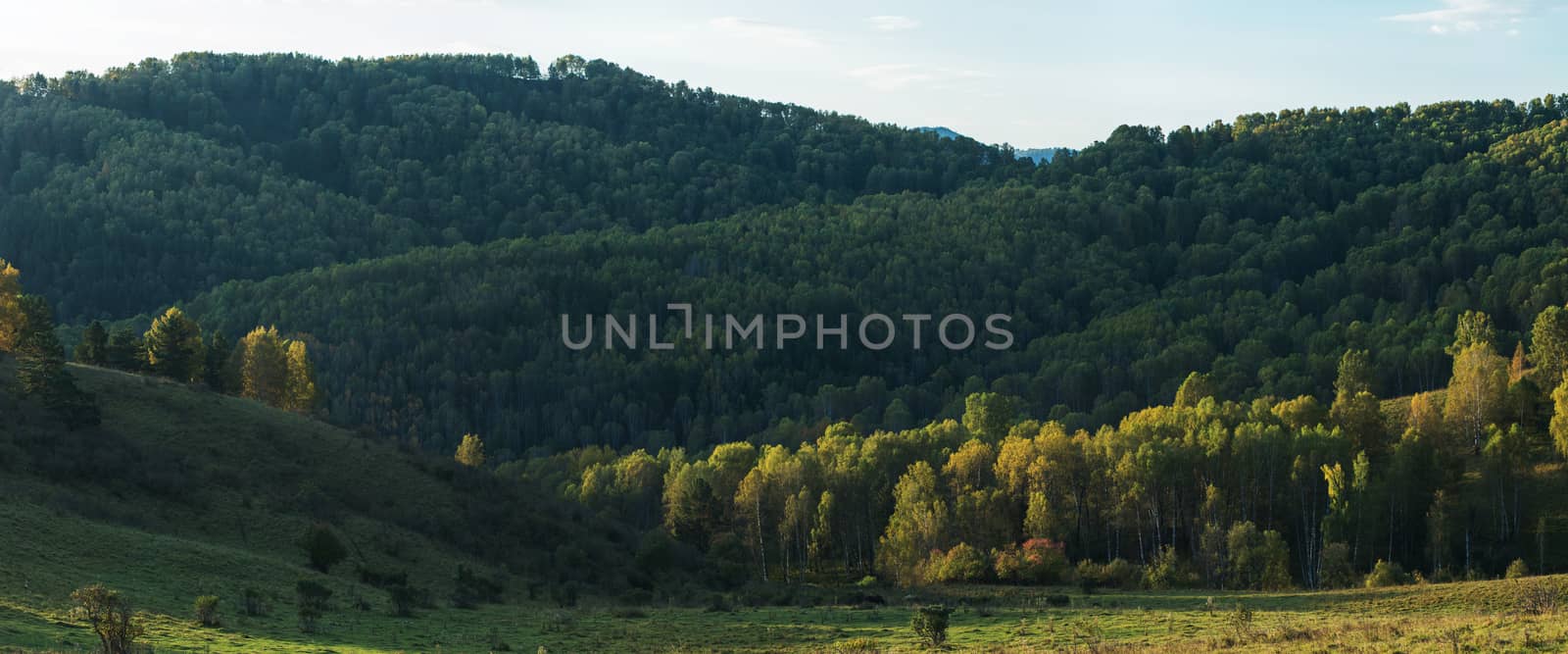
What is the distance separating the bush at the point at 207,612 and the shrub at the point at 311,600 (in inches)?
119

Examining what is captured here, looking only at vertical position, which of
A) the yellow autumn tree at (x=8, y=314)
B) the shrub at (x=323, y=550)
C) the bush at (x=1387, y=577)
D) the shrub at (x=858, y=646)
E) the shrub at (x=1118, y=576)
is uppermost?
the yellow autumn tree at (x=8, y=314)

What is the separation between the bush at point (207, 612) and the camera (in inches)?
1660

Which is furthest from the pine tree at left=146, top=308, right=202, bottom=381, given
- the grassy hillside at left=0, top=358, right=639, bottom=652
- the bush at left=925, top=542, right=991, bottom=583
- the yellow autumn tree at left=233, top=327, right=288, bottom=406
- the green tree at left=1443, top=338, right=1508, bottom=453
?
the green tree at left=1443, top=338, right=1508, bottom=453

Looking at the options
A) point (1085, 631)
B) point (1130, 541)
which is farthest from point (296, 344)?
point (1085, 631)

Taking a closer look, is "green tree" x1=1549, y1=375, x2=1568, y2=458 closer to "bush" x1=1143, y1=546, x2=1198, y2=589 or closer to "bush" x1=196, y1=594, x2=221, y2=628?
"bush" x1=1143, y1=546, x2=1198, y2=589

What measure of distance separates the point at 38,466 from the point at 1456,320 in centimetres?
17668

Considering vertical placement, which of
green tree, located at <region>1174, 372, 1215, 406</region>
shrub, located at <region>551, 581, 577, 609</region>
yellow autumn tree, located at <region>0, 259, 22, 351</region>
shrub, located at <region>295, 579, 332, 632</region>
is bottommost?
shrub, located at <region>551, 581, 577, 609</region>

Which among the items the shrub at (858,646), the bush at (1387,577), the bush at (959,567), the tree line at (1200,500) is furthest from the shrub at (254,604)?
the bush at (1387,577)

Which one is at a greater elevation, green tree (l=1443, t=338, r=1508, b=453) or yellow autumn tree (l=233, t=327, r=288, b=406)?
yellow autumn tree (l=233, t=327, r=288, b=406)

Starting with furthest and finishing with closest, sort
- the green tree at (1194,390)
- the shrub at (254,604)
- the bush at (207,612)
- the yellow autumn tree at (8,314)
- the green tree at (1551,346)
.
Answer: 1. the green tree at (1194,390)
2. the green tree at (1551,346)
3. the yellow autumn tree at (8,314)
4. the shrub at (254,604)
5. the bush at (207,612)

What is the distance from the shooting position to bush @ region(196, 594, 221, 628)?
42.2m

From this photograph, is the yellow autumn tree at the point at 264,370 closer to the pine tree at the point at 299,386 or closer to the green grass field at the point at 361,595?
the pine tree at the point at 299,386

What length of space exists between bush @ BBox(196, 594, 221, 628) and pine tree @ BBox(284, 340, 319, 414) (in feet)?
253

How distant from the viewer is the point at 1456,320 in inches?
7352
